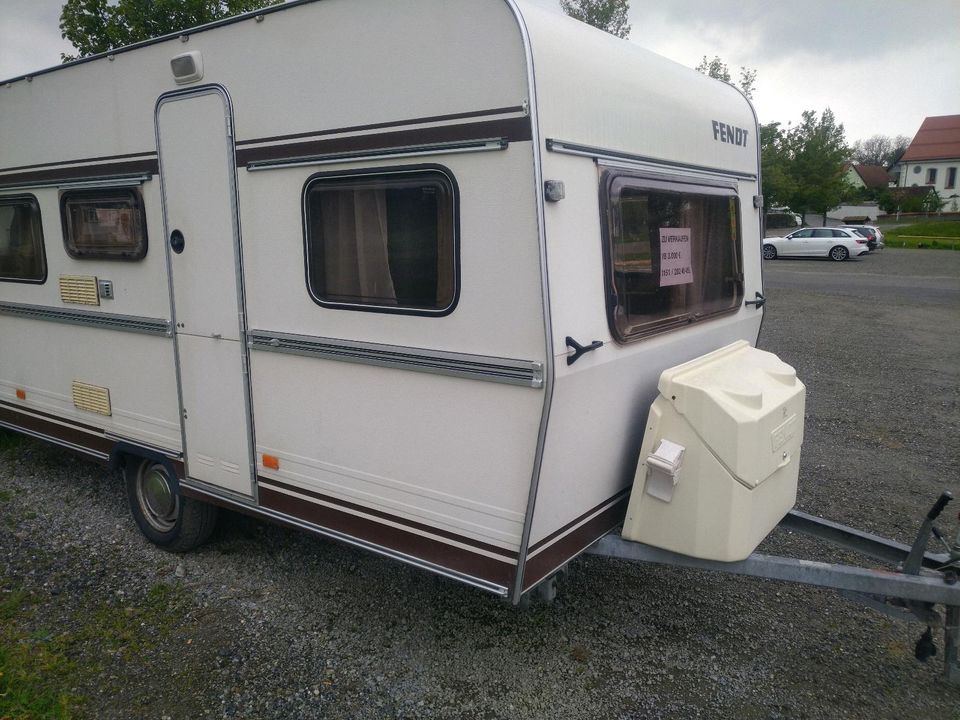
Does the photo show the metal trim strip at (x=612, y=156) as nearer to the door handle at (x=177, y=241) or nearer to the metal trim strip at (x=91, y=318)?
the door handle at (x=177, y=241)

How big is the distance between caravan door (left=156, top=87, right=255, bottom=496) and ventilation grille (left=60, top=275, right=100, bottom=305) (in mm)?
809

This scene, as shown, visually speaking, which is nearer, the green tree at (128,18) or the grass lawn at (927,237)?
the green tree at (128,18)

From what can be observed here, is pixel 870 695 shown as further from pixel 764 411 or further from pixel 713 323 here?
pixel 713 323

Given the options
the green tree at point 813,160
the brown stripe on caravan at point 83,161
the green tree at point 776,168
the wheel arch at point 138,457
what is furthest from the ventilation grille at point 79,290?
the green tree at point 813,160

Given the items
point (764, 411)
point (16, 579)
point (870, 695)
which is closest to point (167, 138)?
point (16, 579)

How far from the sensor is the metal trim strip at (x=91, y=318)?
13.5 feet

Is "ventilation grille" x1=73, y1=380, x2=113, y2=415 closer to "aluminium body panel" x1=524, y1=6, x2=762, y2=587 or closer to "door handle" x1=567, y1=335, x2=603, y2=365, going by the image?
"aluminium body panel" x1=524, y1=6, x2=762, y2=587

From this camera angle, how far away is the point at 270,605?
3.90 m

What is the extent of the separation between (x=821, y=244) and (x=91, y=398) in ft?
84.4

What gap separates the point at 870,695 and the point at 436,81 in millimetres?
Answer: 3145

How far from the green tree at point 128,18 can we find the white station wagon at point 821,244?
20.2m

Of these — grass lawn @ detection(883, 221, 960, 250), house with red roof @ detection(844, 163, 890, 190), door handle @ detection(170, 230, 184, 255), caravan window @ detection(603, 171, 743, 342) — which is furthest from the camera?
house with red roof @ detection(844, 163, 890, 190)

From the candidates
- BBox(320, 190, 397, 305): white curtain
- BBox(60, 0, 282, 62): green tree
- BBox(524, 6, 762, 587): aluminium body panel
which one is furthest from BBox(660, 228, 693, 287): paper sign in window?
BBox(60, 0, 282, 62): green tree

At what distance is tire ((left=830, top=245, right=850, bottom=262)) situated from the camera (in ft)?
83.5
